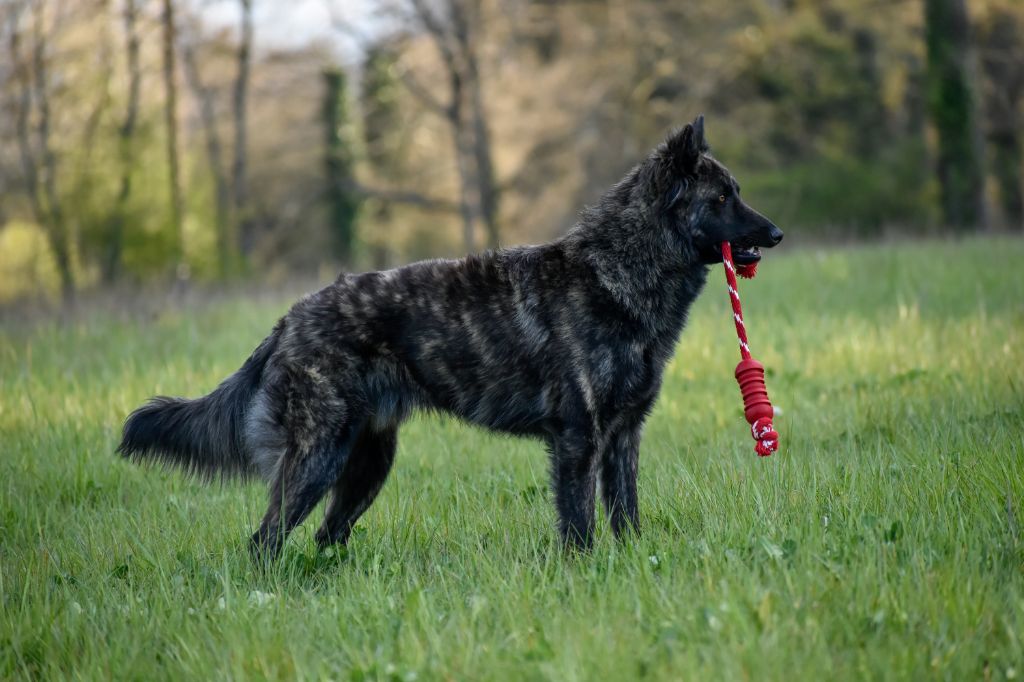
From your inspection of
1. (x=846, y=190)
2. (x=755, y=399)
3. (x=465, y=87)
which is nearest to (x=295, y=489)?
(x=755, y=399)

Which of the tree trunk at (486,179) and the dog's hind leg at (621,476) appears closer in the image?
the dog's hind leg at (621,476)

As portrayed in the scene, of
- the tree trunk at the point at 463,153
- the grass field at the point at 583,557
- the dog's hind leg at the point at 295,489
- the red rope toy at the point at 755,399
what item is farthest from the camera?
the tree trunk at the point at 463,153

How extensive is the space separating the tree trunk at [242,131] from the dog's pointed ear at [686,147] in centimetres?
2372

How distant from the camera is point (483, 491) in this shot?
559 cm

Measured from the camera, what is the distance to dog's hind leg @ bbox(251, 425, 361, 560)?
4.41 meters

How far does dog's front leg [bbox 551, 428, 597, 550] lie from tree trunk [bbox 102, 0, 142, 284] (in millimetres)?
22373

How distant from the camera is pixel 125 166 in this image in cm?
2542

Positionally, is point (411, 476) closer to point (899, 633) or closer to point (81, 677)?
point (81, 677)

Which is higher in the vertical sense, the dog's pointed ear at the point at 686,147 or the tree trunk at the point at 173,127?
the tree trunk at the point at 173,127

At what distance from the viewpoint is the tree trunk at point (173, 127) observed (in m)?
19.6

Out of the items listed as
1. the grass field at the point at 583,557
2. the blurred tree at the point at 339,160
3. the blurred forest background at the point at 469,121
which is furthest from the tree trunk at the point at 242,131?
the grass field at the point at 583,557

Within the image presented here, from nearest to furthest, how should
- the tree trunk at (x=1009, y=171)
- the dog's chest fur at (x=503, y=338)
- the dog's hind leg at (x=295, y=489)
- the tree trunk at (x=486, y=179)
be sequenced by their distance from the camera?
1. the dog's hind leg at (x=295, y=489)
2. the dog's chest fur at (x=503, y=338)
3. the tree trunk at (x=486, y=179)
4. the tree trunk at (x=1009, y=171)

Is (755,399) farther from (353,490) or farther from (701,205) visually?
(353,490)

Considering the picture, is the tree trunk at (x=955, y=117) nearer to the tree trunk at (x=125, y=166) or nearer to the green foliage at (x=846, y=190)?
the green foliage at (x=846, y=190)
